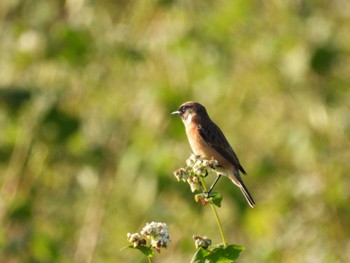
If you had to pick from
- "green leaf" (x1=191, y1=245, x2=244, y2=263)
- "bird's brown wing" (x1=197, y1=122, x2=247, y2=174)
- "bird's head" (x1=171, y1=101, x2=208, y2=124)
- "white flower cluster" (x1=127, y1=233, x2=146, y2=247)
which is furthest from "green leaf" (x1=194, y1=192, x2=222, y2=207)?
"bird's head" (x1=171, y1=101, x2=208, y2=124)

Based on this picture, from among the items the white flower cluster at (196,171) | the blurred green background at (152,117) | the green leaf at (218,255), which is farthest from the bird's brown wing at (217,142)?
the blurred green background at (152,117)

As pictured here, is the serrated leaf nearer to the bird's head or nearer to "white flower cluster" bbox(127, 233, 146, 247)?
"white flower cluster" bbox(127, 233, 146, 247)

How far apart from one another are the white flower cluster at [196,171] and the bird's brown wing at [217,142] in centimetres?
209

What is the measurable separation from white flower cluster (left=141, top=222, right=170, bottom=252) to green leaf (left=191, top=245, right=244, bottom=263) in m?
0.20

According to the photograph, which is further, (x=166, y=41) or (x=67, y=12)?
(x=67, y=12)

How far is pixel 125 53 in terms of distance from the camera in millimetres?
9578

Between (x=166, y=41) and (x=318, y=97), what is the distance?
172 cm

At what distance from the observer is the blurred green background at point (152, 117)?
31.7 ft

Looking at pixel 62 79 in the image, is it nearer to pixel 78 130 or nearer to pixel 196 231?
pixel 78 130

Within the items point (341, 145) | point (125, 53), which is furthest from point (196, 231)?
point (125, 53)

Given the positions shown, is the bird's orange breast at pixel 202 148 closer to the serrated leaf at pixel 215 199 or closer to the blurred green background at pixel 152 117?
the serrated leaf at pixel 215 199

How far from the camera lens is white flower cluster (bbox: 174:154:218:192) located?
415 centimetres

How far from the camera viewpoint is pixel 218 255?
157 inches

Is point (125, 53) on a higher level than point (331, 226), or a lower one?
higher
